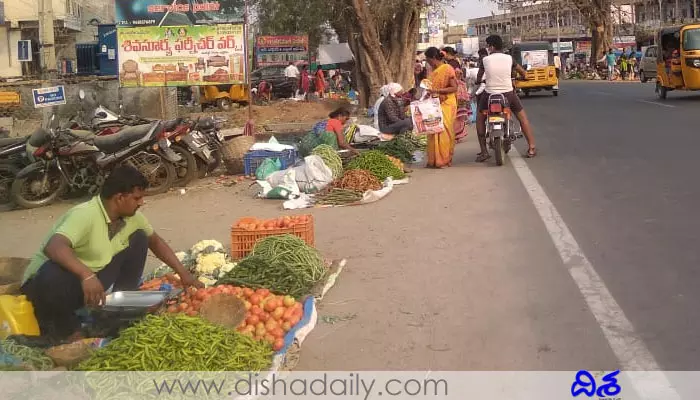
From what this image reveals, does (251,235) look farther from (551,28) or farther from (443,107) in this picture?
(551,28)

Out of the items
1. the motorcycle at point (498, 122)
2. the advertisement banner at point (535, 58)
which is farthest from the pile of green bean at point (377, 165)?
the advertisement banner at point (535, 58)

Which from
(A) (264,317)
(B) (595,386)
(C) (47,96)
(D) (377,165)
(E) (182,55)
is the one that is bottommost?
(B) (595,386)

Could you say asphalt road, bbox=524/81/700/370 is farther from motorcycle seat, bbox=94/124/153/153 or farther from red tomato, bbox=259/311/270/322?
motorcycle seat, bbox=94/124/153/153

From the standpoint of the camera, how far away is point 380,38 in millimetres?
22438

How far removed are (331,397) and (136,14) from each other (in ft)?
43.2

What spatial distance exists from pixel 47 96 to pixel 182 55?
2431 millimetres

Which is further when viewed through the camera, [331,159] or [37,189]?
[37,189]

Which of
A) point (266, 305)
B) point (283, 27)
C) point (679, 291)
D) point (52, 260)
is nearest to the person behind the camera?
point (52, 260)

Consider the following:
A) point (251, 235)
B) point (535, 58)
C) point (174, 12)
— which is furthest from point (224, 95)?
point (251, 235)

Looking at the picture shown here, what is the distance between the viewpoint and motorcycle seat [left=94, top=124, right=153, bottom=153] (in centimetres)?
1048

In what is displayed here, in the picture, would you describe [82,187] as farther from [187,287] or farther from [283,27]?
[283,27]

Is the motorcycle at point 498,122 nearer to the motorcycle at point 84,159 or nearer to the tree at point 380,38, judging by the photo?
the motorcycle at point 84,159

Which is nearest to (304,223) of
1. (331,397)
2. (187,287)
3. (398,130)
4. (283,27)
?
(187,287)

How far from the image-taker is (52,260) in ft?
14.4
